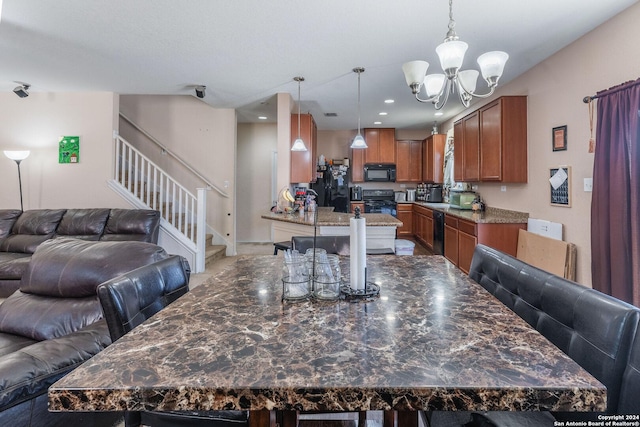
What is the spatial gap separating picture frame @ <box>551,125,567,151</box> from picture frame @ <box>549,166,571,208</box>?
8.1 inches

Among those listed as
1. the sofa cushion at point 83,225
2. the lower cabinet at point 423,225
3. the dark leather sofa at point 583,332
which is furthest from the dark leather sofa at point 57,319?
the lower cabinet at point 423,225

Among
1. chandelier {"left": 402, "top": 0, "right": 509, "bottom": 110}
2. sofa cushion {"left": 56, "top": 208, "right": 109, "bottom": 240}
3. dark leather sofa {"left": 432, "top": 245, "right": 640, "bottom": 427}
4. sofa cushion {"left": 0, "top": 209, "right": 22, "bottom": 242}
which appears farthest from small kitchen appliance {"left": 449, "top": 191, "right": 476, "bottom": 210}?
sofa cushion {"left": 0, "top": 209, "right": 22, "bottom": 242}

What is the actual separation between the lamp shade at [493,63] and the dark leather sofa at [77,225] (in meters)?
4.14

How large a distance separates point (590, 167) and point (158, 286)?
3.52 metres

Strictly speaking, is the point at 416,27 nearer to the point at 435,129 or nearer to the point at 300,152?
the point at 300,152

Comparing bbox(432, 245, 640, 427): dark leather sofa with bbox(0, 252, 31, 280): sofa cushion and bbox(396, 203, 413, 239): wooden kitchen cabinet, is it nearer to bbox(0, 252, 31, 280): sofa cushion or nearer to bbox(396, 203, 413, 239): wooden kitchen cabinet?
bbox(0, 252, 31, 280): sofa cushion

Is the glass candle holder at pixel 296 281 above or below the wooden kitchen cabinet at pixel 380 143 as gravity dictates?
below

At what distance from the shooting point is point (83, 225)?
13.1ft

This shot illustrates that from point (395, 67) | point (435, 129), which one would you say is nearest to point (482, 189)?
point (435, 129)

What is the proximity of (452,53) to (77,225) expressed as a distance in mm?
4747

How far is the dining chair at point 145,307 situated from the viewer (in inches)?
35.8

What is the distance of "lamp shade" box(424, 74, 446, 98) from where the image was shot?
2.32 metres

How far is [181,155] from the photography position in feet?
18.5

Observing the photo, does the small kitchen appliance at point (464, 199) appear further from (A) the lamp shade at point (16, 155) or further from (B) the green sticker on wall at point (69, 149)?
(A) the lamp shade at point (16, 155)
